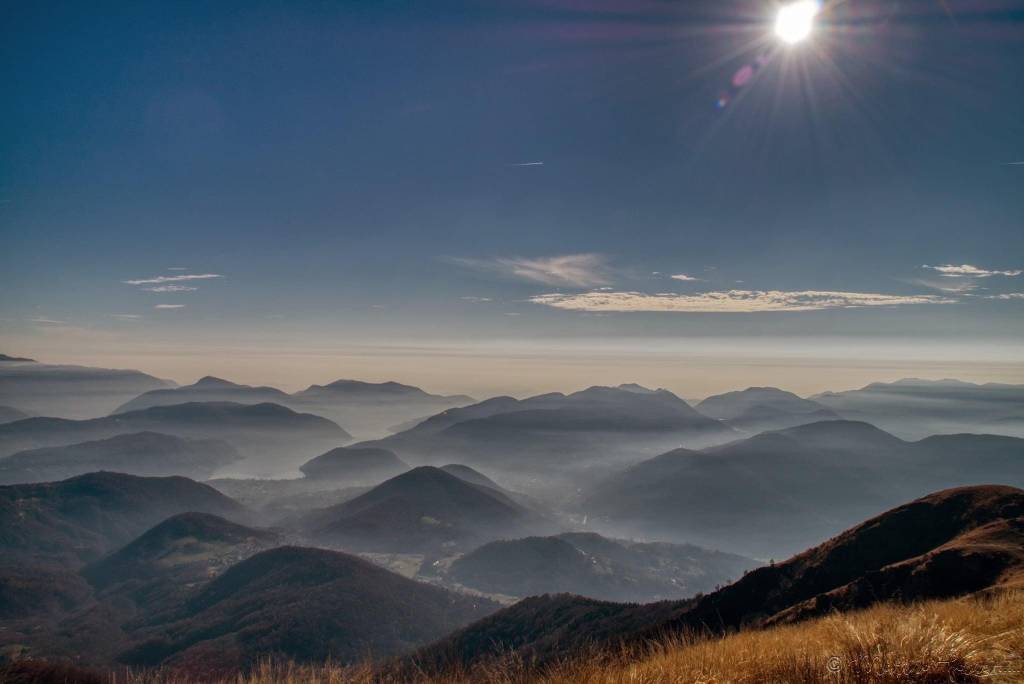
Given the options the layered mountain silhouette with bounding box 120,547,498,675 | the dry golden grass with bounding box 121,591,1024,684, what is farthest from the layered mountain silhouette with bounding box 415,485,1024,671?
the layered mountain silhouette with bounding box 120,547,498,675

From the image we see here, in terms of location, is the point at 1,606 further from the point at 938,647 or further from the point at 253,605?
the point at 938,647

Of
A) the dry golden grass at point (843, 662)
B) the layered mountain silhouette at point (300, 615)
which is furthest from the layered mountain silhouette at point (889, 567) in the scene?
the layered mountain silhouette at point (300, 615)

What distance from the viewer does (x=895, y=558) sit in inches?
1636

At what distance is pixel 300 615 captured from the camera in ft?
461

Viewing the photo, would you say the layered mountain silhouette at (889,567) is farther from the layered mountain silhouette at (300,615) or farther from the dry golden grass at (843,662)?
the layered mountain silhouette at (300,615)

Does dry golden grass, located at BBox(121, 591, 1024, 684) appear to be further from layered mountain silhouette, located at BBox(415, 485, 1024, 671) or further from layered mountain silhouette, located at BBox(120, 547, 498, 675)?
layered mountain silhouette, located at BBox(120, 547, 498, 675)

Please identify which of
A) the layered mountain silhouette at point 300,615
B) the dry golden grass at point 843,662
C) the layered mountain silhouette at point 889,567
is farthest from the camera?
the layered mountain silhouette at point 300,615

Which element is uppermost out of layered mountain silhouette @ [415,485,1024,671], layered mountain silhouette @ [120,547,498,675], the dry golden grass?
the dry golden grass

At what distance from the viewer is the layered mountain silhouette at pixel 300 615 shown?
416ft

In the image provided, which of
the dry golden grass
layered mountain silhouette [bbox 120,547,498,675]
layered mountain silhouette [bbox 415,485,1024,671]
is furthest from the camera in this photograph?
layered mountain silhouette [bbox 120,547,498,675]

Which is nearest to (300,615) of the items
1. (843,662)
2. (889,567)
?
(889,567)

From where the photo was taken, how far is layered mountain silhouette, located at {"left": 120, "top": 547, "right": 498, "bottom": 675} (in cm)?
12675

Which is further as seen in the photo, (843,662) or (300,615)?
(300,615)

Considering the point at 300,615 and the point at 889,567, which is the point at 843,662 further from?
the point at 300,615
